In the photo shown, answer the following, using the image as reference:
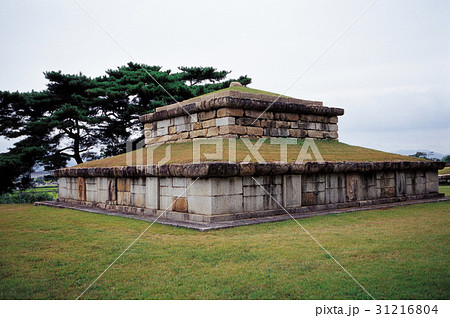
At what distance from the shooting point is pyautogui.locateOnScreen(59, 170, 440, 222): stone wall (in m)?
7.41

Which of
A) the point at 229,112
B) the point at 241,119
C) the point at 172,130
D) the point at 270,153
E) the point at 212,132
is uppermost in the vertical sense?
the point at 229,112

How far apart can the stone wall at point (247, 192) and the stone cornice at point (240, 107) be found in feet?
9.17

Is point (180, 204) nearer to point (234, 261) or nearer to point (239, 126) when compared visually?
point (239, 126)

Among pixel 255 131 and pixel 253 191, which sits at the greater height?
pixel 255 131

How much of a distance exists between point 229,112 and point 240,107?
1.31 feet

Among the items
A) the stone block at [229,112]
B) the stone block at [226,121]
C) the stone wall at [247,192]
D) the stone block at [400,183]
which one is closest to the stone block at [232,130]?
the stone block at [226,121]

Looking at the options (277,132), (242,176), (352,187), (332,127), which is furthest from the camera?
(332,127)

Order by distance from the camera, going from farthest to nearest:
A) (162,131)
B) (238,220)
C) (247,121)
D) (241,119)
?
(162,131) < (247,121) < (241,119) < (238,220)

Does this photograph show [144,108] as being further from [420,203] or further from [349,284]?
[349,284]

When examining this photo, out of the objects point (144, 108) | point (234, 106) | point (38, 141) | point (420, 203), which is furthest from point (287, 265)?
point (38, 141)

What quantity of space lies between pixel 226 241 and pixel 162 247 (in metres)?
0.92

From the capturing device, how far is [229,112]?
10.2m

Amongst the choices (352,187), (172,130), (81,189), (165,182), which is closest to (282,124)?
(352,187)

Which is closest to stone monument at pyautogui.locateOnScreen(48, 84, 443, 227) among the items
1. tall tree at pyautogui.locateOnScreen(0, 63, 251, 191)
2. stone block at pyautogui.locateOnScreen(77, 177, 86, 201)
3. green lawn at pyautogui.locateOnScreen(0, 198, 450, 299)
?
stone block at pyautogui.locateOnScreen(77, 177, 86, 201)
